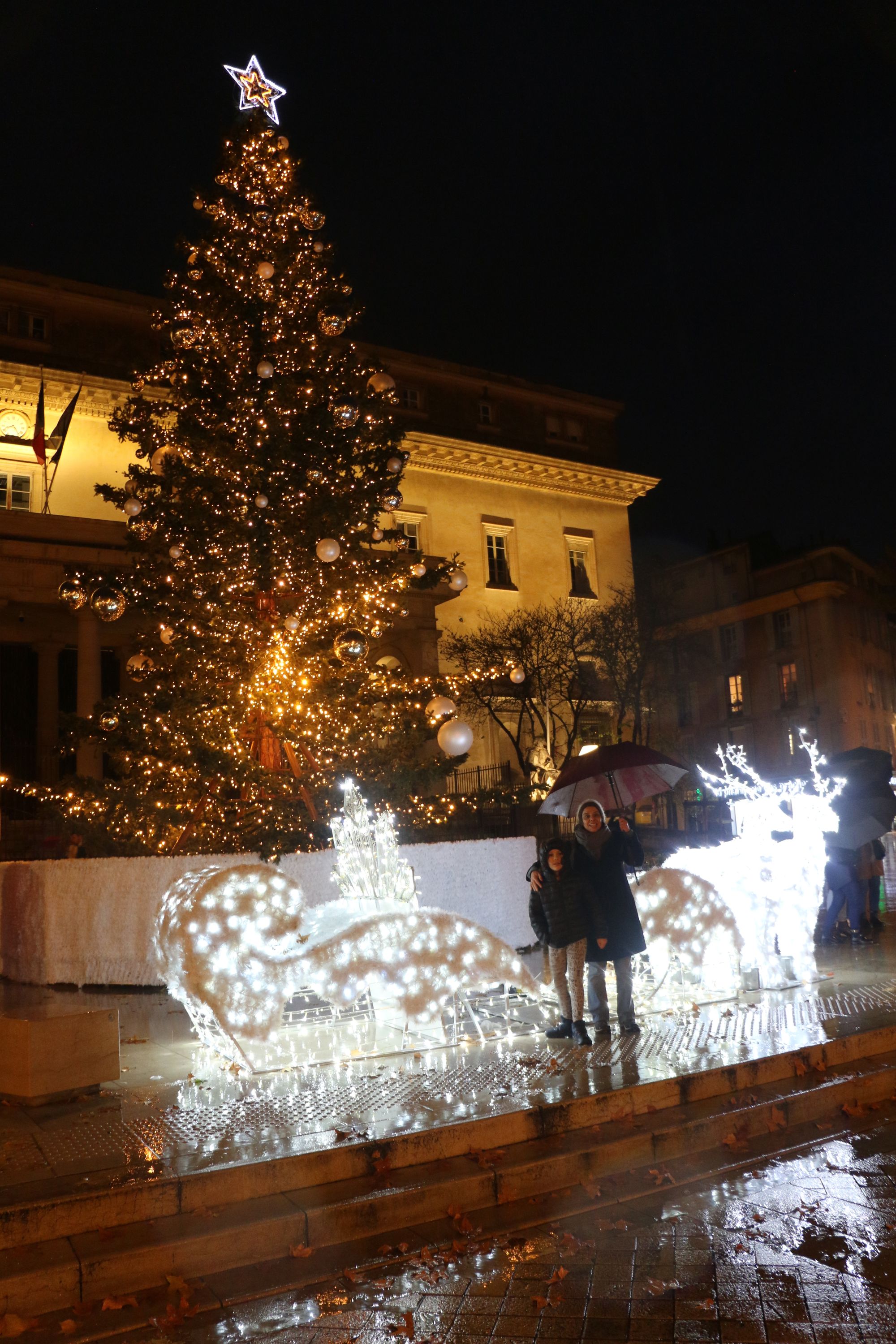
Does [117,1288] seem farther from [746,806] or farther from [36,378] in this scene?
[36,378]

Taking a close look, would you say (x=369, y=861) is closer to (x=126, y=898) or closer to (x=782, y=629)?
(x=126, y=898)

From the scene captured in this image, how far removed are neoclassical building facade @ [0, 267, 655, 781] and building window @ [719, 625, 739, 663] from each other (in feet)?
43.2

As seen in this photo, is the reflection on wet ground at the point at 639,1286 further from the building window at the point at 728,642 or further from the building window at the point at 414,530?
the building window at the point at 728,642

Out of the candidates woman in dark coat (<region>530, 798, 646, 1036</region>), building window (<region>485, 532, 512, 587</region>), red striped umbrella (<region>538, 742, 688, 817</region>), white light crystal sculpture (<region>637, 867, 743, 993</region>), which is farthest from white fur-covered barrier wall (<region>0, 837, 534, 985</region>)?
building window (<region>485, 532, 512, 587</region>)

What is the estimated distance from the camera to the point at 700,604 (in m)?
52.4

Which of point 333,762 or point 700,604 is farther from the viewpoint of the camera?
point 700,604

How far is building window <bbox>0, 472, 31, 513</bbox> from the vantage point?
26828 millimetres

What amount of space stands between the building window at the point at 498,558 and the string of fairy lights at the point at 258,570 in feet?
67.6

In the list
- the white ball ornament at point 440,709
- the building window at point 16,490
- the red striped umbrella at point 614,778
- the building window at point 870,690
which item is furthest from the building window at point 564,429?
the red striped umbrella at point 614,778

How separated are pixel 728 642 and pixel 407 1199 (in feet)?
157

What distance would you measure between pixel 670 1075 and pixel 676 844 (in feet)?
69.4

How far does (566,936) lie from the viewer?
7.68 metres

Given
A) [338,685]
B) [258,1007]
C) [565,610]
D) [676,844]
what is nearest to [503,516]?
[565,610]

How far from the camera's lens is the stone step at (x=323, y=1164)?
458 cm
